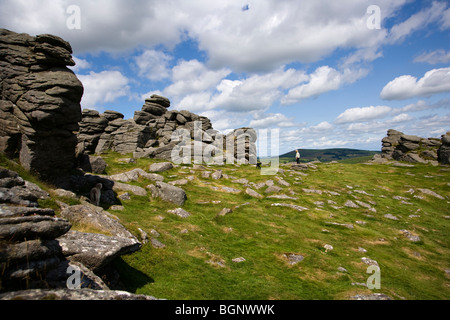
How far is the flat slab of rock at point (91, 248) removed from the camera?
11648 mm

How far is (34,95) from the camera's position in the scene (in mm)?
24000

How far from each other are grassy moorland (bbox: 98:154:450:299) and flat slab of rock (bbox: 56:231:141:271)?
8.69 ft

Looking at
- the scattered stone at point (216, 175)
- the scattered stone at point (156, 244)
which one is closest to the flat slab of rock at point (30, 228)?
the scattered stone at point (156, 244)

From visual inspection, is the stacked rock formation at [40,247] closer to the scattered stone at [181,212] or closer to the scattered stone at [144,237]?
the scattered stone at [144,237]

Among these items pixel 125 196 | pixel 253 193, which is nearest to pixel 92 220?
pixel 125 196

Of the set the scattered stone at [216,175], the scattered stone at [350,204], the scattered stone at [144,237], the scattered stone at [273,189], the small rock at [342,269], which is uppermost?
the scattered stone at [216,175]

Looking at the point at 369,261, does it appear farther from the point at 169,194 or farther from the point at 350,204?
the point at 169,194

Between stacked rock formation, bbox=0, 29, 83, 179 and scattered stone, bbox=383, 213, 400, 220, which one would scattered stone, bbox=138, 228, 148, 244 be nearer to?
stacked rock formation, bbox=0, 29, 83, 179

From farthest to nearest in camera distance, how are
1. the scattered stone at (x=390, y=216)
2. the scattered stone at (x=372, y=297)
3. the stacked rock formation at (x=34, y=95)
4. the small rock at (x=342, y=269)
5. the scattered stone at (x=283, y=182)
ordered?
the scattered stone at (x=283, y=182) < the scattered stone at (x=390, y=216) < the stacked rock formation at (x=34, y=95) < the small rock at (x=342, y=269) < the scattered stone at (x=372, y=297)

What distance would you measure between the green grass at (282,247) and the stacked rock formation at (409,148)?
1469 inches

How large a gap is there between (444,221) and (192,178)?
40.7 meters
